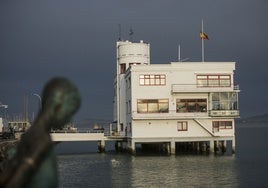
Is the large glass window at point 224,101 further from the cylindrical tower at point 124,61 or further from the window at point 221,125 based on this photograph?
the cylindrical tower at point 124,61

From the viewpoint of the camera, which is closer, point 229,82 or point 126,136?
point 229,82

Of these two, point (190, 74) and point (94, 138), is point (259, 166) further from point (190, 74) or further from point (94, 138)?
point (94, 138)

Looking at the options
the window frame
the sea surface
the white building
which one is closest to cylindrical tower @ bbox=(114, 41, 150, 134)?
the white building

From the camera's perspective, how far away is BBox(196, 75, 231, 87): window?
57.4 meters

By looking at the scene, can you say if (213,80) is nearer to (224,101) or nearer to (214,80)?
(214,80)

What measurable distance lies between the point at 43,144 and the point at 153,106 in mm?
54041

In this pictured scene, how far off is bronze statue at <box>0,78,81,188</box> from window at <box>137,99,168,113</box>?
5346 centimetres

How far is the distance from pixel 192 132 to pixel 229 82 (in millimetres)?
6805

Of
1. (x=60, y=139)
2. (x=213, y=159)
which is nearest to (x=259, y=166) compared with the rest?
(x=213, y=159)

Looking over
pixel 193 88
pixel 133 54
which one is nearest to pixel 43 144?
pixel 193 88

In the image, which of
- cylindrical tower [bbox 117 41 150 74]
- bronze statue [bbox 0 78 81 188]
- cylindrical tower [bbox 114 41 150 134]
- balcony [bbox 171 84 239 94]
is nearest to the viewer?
bronze statue [bbox 0 78 81 188]

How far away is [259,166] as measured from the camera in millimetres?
48781

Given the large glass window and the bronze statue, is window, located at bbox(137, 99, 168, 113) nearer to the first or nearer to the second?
the large glass window

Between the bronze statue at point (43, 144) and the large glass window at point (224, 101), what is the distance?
54243 millimetres
